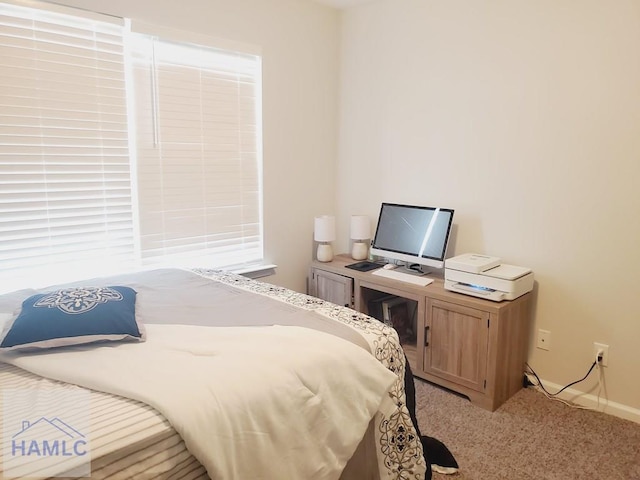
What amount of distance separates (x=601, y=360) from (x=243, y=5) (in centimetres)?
293

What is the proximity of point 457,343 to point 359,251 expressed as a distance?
109cm

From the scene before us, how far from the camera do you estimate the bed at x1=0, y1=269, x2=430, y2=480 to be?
1045 millimetres

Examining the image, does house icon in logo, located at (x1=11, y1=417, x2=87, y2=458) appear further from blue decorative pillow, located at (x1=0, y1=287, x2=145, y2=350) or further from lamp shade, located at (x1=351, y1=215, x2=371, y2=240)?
lamp shade, located at (x1=351, y1=215, x2=371, y2=240)

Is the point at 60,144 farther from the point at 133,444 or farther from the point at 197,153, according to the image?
the point at 133,444

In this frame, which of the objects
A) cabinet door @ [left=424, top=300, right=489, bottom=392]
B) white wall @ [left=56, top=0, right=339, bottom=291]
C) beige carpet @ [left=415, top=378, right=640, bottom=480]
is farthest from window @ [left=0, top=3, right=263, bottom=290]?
beige carpet @ [left=415, top=378, right=640, bottom=480]

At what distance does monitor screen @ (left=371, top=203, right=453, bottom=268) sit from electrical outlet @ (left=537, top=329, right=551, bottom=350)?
0.68 metres

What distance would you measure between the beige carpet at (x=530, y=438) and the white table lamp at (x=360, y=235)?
1125 mm

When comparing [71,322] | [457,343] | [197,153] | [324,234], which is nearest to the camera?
[71,322]

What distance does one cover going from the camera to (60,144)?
2330 millimetres

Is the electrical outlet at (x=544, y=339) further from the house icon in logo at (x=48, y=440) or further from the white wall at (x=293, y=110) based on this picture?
the house icon in logo at (x=48, y=440)

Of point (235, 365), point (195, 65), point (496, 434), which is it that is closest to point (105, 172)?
point (195, 65)

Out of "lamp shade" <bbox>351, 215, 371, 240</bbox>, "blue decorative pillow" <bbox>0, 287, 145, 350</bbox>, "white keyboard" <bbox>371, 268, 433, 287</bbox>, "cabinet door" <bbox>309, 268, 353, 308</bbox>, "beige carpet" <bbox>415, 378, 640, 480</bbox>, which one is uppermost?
"lamp shade" <bbox>351, 215, 371, 240</bbox>

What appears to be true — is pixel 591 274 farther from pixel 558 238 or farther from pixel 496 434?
pixel 496 434

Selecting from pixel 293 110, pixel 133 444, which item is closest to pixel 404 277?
pixel 293 110
